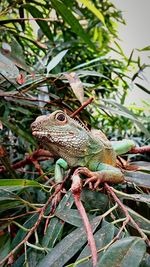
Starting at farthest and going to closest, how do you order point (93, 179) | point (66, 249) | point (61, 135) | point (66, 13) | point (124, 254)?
point (66, 13), point (61, 135), point (93, 179), point (66, 249), point (124, 254)

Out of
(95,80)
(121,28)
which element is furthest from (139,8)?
(95,80)

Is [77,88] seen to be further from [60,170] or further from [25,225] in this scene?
[25,225]

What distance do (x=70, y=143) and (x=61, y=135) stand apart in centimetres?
3

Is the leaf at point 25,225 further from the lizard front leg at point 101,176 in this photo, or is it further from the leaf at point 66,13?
the leaf at point 66,13

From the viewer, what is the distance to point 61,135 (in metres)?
0.81

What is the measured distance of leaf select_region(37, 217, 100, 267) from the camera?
0.54 m

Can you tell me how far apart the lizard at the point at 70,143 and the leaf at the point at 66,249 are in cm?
21

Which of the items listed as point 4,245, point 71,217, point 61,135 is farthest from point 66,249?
point 61,135

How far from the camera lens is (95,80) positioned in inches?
84.4

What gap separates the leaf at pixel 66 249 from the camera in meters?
0.54

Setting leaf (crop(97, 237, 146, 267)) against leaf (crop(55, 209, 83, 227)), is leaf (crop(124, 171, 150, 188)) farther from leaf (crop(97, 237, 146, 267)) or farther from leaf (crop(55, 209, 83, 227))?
leaf (crop(97, 237, 146, 267))

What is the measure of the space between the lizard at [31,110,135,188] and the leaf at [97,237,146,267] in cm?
31

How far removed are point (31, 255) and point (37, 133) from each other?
24 centimetres

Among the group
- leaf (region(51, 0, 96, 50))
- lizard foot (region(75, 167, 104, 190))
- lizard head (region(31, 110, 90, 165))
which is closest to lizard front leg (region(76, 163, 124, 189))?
lizard foot (region(75, 167, 104, 190))
